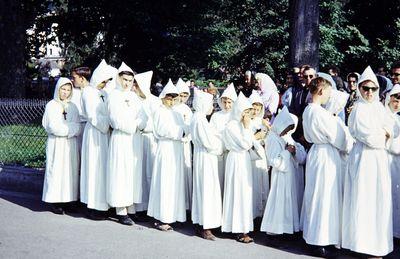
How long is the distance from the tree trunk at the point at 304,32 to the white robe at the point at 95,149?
20.1ft

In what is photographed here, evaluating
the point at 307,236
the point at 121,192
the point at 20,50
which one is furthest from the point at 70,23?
the point at 307,236

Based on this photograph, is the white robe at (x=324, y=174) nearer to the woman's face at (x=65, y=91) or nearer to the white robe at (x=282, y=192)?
the white robe at (x=282, y=192)

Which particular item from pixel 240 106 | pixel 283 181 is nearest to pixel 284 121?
pixel 240 106

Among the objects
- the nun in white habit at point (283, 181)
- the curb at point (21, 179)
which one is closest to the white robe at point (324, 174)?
the nun in white habit at point (283, 181)

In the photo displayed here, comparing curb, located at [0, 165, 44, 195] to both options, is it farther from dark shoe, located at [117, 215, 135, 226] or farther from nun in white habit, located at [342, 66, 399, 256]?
nun in white habit, located at [342, 66, 399, 256]

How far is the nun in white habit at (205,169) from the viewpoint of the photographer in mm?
7504

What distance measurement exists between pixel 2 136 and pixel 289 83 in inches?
241

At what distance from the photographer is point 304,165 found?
24.9 ft

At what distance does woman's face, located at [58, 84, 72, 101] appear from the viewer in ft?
29.1

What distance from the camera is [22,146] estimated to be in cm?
1112

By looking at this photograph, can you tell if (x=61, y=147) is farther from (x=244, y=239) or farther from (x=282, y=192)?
(x=282, y=192)

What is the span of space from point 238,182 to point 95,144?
8.50ft

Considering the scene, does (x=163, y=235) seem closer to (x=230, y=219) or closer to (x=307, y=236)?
(x=230, y=219)

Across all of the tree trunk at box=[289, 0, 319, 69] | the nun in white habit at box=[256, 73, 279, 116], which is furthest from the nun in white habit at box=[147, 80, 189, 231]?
the tree trunk at box=[289, 0, 319, 69]
